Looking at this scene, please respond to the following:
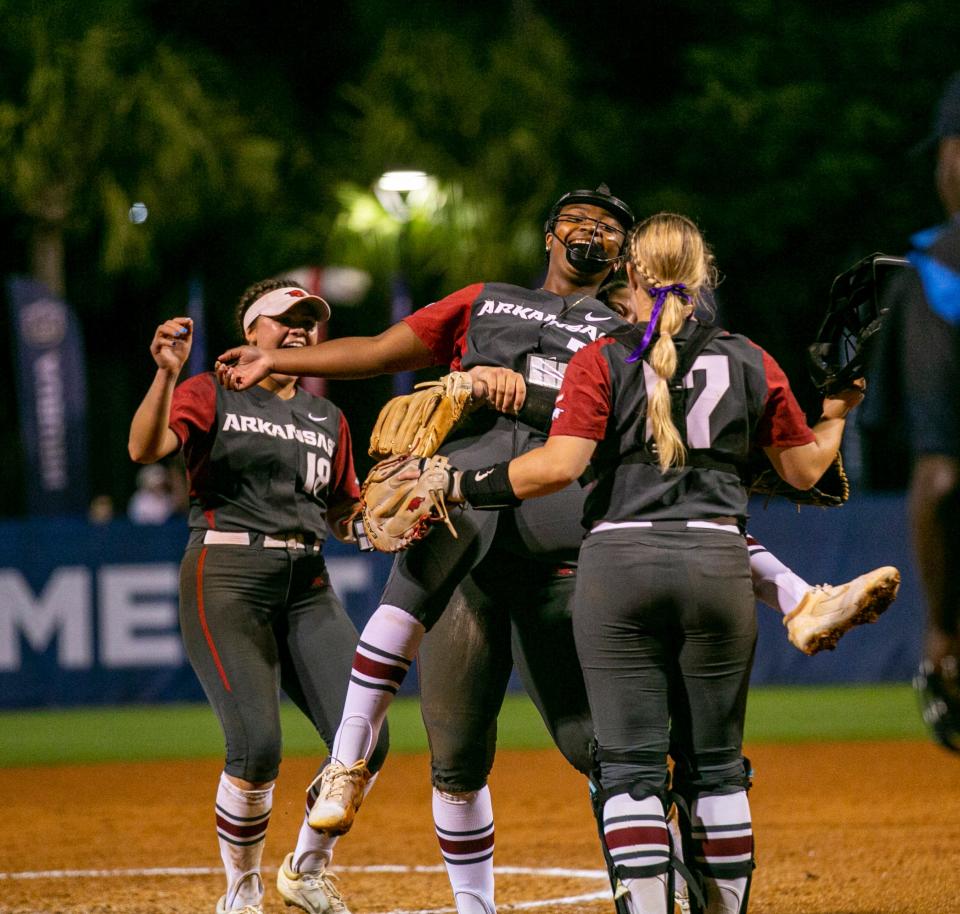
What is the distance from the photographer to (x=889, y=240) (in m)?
25.6

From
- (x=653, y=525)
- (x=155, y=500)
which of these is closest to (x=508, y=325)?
(x=653, y=525)

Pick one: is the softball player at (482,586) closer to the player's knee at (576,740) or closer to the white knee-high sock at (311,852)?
the player's knee at (576,740)

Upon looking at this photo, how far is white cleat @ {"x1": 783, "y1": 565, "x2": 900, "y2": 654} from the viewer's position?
4230 mm

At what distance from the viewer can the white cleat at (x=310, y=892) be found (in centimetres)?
544

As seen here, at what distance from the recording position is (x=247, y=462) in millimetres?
5531

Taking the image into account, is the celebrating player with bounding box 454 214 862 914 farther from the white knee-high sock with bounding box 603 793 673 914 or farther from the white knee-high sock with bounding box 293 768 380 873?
the white knee-high sock with bounding box 293 768 380 873

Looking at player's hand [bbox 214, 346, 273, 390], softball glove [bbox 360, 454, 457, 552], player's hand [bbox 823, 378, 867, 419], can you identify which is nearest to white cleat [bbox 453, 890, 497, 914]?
softball glove [bbox 360, 454, 457, 552]

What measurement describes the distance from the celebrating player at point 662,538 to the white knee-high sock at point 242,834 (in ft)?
5.40

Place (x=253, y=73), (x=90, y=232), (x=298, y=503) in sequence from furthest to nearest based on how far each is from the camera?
(x=253, y=73) < (x=90, y=232) < (x=298, y=503)

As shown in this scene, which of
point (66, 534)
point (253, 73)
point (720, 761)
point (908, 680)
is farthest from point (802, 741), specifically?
point (253, 73)

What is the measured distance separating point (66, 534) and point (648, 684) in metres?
9.77

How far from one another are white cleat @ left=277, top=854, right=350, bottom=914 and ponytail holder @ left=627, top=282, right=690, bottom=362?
248cm

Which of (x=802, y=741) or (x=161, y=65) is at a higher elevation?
(x=161, y=65)

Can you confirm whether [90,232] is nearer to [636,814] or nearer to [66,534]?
[66,534]
